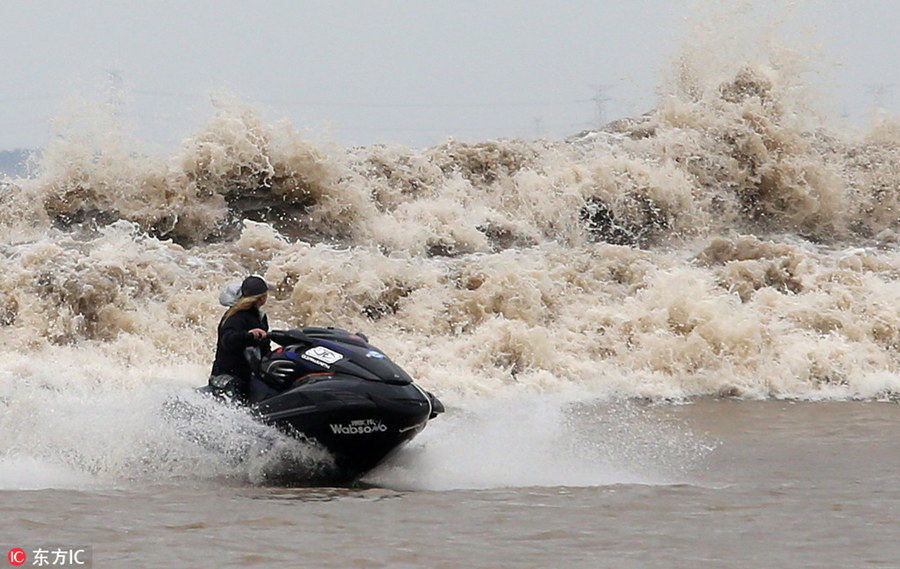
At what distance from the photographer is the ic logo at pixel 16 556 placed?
4576 millimetres

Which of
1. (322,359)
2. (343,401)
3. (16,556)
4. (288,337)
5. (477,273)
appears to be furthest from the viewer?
(477,273)

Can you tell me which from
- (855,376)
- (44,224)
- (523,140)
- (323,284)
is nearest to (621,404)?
(855,376)

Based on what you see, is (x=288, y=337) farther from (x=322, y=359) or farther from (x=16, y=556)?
(x=16, y=556)

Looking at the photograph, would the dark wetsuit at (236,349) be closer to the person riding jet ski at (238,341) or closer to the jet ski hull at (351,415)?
the person riding jet ski at (238,341)

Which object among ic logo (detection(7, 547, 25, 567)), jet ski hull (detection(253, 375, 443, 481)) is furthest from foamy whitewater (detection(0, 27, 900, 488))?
ic logo (detection(7, 547, 25, 567))

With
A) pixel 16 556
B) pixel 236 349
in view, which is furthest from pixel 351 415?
pixel 16 556

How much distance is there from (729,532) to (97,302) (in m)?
8.58

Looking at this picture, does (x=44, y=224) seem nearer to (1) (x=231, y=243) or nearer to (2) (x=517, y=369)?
(1) (x=231, y=243)

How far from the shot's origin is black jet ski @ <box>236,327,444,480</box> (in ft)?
21.1

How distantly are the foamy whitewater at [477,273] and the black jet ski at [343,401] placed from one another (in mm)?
218

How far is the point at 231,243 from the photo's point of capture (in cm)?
1542

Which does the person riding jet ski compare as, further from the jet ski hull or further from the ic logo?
the ic logo

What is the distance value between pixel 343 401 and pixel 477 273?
25.0ft

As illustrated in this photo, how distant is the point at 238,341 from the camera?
22.4ft
